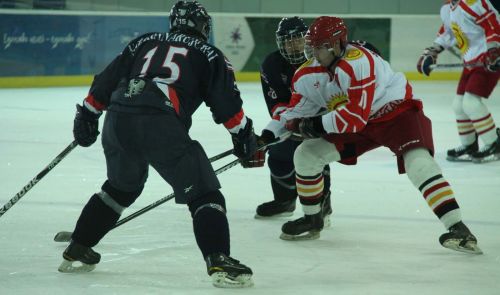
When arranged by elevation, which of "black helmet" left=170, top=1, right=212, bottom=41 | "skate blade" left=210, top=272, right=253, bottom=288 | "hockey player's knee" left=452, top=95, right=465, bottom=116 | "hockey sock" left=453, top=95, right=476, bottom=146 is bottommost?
"hockey sock" left=453, top=95, right=476, bottom=146

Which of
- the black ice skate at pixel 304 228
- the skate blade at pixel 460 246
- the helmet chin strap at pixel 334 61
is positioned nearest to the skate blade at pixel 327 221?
the black ice skate at pixel 304 228

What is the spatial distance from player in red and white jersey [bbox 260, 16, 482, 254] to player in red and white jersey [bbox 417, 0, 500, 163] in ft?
8.57

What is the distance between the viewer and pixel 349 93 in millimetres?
3723

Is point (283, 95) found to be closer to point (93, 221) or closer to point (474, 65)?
point (93, 221)

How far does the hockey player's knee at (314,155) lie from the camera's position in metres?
3.99

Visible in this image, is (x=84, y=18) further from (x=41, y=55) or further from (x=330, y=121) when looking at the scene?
(x=330, y=121)

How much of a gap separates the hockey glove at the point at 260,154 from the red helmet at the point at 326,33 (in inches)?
18.1

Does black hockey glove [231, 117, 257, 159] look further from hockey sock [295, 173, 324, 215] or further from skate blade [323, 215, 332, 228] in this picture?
skate blade [323, 215, 332, 228]

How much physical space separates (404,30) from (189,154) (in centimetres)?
993

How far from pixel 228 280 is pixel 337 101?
105cm

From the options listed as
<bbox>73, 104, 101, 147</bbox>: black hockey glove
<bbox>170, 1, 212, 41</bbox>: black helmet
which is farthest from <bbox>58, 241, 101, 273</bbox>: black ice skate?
<bbox>170, 1, 212, 41</bbox>: black helmet

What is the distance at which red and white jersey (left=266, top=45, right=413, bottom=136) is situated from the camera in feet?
12.2

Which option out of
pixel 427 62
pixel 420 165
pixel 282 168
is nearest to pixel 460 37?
pixel 427 62

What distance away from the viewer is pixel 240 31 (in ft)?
40.3
